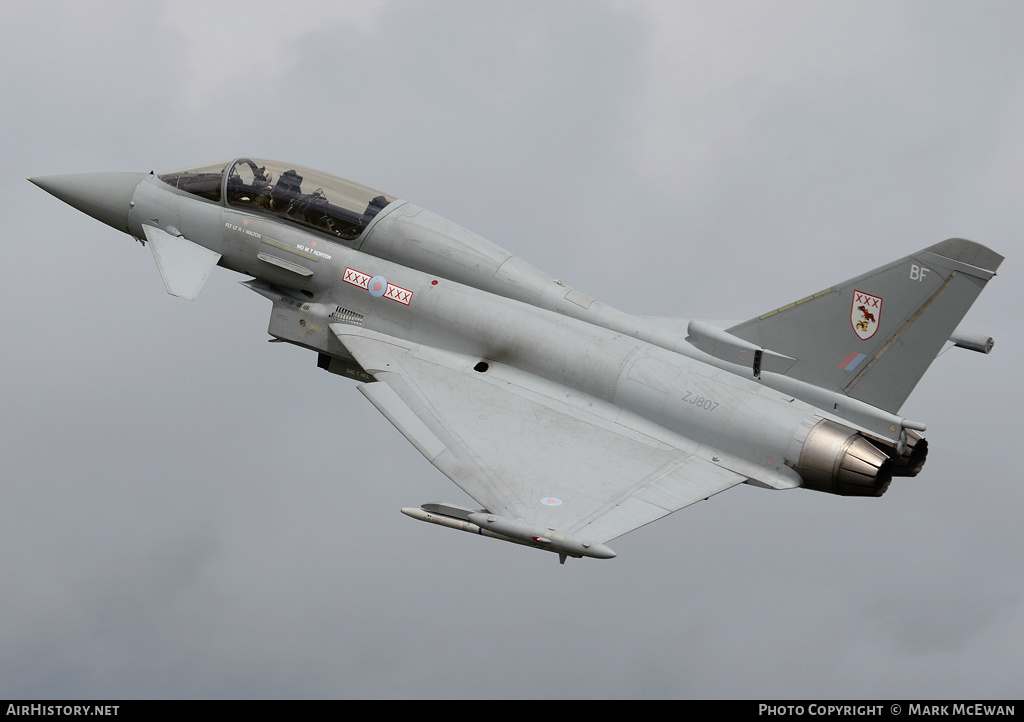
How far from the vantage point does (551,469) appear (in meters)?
16.8

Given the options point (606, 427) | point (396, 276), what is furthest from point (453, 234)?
point (606, 427)

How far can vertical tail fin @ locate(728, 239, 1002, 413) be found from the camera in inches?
632

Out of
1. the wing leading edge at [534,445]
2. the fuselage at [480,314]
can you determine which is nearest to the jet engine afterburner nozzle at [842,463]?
the fuselage at [480,314]

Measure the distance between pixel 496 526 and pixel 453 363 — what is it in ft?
10.9

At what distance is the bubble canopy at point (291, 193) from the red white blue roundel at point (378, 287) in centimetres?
89

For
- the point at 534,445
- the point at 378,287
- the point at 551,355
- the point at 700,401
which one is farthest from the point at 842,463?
the point at 378,287

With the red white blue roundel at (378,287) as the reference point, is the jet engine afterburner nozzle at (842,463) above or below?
below

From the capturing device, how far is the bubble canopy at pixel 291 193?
767 inches

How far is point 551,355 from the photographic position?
707 inches

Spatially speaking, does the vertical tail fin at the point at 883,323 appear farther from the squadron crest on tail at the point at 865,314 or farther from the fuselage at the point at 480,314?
the fuselage at the point at 480,314

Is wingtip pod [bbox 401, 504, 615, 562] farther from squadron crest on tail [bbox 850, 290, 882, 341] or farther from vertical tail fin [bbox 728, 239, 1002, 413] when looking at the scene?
squadron crest on tail [bbox 850, 290, 882, 341]

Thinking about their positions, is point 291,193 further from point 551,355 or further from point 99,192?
point 551,355

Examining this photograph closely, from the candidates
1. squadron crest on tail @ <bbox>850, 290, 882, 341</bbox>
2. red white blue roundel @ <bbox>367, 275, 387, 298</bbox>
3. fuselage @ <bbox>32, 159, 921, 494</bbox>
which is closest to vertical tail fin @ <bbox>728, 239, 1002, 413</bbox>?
squadron crest on tail @ <bbox>850, 290, 882, 341</bbox>

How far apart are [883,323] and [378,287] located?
275 inches
